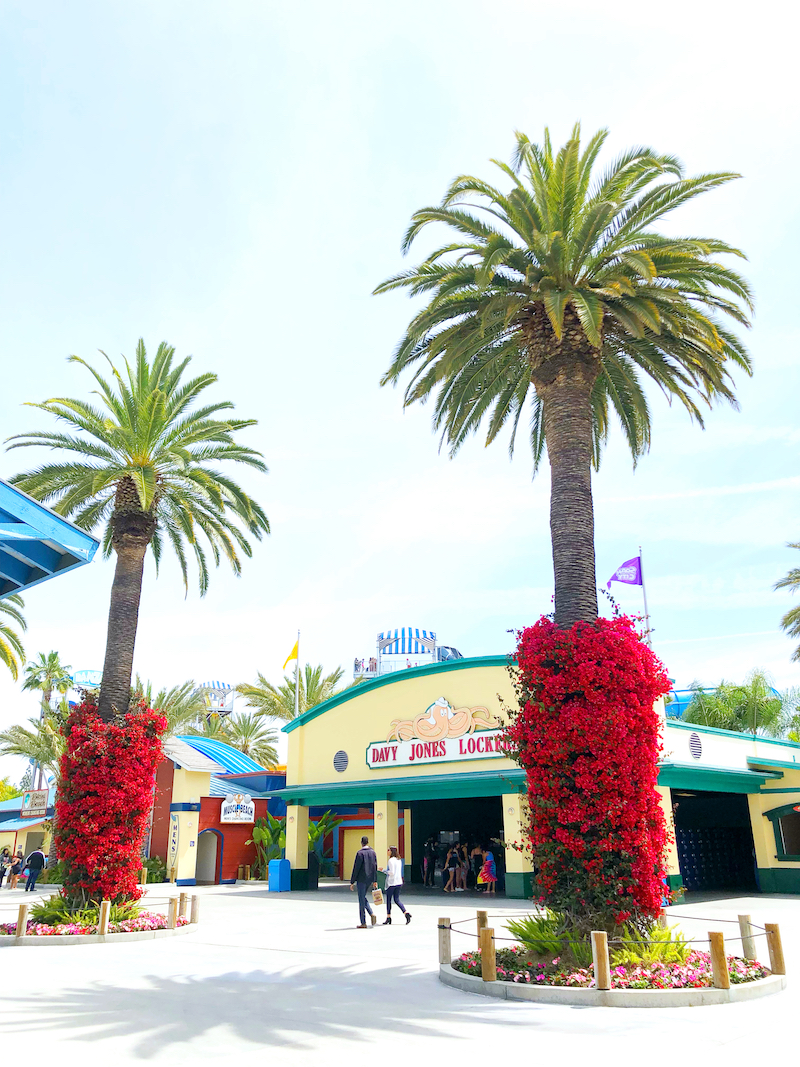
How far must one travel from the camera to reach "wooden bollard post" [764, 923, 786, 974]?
33.6 ft

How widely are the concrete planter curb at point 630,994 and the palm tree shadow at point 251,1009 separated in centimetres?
48

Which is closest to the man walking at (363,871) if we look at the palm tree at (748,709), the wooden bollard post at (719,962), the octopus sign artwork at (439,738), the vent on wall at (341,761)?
the octopus sign artwork at (439,738)

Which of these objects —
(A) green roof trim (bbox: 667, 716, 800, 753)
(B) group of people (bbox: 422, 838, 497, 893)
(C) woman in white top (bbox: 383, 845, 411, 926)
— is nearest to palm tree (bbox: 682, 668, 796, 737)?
(A) green roof trim (bbox: 667, 716, 800, 753)

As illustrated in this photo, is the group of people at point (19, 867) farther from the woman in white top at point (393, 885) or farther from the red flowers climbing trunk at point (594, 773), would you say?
the red flowers climbing trunk at point (594, 773)

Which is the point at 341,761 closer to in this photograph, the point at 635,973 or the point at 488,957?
the point at 488,957

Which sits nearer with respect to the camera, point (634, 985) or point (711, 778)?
point (634, 985)

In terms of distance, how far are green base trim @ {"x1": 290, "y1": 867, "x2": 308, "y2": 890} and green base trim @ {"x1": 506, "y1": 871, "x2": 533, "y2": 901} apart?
380 inches

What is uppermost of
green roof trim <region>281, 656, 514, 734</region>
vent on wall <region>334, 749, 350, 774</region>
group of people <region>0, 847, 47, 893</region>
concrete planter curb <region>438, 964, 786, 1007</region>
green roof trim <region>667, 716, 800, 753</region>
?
green roof trim <region>281, 656, 514, 734</region>

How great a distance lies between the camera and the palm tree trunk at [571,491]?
40.9 feet

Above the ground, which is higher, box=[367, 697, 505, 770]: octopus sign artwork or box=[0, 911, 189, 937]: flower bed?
box=[367, 697, 505, 770]: octopus sign artwork

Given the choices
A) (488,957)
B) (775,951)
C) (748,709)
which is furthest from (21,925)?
(748,709)

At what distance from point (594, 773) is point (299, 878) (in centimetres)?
2252

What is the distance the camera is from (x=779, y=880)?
25219mm

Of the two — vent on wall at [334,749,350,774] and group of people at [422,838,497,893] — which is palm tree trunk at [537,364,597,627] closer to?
group of people at [422,838,497,893]
